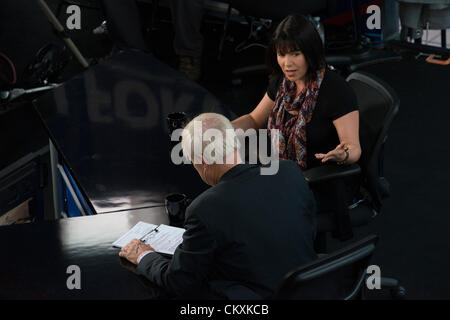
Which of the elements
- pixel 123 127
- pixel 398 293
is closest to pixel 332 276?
pixel 398 293

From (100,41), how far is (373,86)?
128 inches

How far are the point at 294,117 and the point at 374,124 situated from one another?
0.35 m

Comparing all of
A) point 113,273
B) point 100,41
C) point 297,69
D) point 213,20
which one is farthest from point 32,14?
point 113,273

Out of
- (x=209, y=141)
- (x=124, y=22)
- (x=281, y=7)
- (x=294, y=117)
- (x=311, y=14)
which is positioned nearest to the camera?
(x=209, y=141)

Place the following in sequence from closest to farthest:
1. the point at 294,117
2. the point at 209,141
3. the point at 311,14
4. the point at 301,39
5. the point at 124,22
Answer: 1. the point at 209,141
2. the point at 301,39
3. the point at 294,117
4. the point at 311,14
5. the point at 124,22

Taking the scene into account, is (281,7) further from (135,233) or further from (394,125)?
(135,233)

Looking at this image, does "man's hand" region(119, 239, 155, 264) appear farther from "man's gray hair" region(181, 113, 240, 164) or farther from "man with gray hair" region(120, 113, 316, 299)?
"man's gray hair" region(181, 113, 240, 164)

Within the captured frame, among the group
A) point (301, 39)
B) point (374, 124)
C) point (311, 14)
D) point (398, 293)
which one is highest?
point (311, 14)

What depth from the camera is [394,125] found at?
4.02m

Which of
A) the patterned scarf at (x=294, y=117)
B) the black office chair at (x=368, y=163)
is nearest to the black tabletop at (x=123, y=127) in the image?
the patterned scarf at (x=294, y=117)

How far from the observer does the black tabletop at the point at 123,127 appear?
215 centimetres

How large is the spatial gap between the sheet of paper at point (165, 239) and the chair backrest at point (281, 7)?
2449mm

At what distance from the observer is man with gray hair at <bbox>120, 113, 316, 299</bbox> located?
158 centimetres

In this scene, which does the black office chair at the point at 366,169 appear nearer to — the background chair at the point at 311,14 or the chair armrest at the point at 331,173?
the chair armrest at the point at 331,173
